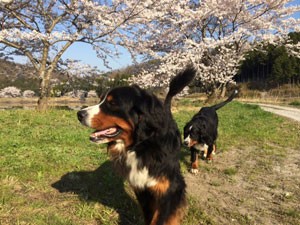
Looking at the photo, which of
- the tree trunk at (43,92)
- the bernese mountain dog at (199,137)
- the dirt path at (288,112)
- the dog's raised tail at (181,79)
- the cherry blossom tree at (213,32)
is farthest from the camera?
the cherry blossom tree at (213,32)

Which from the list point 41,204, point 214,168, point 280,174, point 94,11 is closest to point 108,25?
point 94,11

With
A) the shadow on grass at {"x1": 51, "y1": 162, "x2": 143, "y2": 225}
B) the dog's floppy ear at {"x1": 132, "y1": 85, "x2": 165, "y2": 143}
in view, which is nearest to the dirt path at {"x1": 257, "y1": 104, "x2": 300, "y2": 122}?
the shadow on grass at {"x1": 51, "y1": 162, "x2": 143, "y2": 225}

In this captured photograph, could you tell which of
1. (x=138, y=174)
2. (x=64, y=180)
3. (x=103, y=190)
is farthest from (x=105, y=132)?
(x=64, y=180)

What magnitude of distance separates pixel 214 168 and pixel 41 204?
2.96 meters

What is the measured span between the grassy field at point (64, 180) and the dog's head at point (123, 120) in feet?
Result: 2.96

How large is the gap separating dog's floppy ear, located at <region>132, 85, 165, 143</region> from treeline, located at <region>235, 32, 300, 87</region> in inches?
1682

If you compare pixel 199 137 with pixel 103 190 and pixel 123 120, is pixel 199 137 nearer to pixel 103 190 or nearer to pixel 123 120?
pixel 103 190

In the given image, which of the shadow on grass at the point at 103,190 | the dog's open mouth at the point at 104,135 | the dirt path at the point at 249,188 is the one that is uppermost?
the dog's open mouth at the point at 104,135

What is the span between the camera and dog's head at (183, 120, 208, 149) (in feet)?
16.9

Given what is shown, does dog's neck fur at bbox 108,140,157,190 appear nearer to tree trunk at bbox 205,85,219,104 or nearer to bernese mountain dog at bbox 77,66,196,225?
bernese mountain dog at bbox 77,66,196,225

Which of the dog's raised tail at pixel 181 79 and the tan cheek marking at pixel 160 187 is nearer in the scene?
the tan cheek marking at pixel 160 187

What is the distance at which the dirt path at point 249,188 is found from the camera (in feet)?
10.8

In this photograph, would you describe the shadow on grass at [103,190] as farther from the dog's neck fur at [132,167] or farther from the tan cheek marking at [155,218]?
the dog's neck fur at [132,167]

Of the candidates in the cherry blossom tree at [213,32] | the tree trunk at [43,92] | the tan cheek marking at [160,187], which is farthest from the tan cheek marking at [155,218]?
the cherry blossom tree at [213,32]
